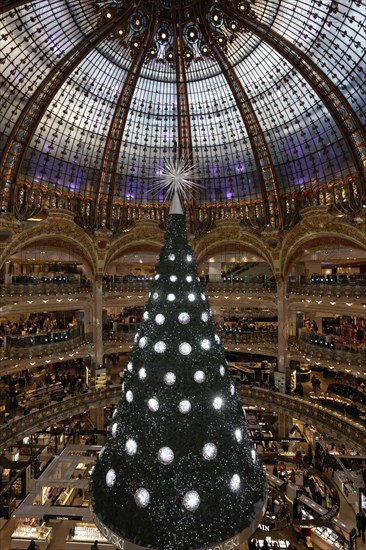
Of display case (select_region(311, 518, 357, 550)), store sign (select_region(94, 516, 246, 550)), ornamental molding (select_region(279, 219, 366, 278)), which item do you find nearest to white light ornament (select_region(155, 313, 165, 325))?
store sign (select_region(94, 516, 246, 550))

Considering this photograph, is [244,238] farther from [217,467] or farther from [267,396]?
[217,467]

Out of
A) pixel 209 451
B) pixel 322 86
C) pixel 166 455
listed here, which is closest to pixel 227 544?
pixel 209 451

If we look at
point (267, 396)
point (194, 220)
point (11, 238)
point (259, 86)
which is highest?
point (259, 86)

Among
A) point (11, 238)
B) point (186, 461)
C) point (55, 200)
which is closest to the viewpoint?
point (186, 461)

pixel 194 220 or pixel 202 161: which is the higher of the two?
pixel 202 161

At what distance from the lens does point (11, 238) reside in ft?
99.0

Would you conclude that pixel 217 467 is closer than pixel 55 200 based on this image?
Yes

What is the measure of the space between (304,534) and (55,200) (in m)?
28.2

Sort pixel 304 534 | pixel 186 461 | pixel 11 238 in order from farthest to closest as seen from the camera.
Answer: pixel 11 238 < pixel 304 534 < pixel 186 461

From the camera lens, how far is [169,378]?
6.12 meters

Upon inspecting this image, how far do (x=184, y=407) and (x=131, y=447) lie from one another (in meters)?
0.96

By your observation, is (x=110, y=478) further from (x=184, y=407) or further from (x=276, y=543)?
(x=276, y=543)

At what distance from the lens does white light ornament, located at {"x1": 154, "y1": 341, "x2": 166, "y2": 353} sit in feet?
20.8

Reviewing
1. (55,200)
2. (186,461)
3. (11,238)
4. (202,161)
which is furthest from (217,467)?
(202,161)
